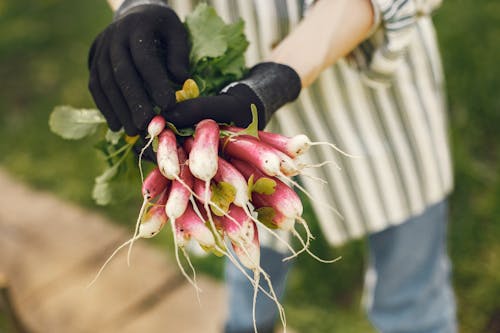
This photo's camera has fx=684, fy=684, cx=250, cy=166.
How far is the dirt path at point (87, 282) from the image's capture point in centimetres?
231

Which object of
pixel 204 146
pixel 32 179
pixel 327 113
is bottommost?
pixel 32 179

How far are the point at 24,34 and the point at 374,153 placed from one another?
312 centimetres

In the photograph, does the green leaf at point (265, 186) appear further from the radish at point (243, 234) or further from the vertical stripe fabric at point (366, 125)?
the vertical stripe fabric at point (366, 125)

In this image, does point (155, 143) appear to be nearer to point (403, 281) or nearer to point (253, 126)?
point (253, 126)

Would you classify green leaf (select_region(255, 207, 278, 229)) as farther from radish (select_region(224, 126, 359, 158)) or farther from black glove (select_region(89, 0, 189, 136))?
black glove (select_region(89, 0, 189, 136))

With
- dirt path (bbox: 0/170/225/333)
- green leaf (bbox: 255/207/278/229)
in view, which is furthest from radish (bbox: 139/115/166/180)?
dirt path (bbox: 0/170/225/333)

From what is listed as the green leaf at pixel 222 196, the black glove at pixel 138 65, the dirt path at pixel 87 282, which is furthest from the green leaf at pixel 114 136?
the dirt path at pixel 87 282

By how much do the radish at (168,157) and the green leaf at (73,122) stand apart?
31 cm

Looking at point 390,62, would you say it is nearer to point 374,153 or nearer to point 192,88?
point 374,153

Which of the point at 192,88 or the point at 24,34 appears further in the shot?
the point at 24,34

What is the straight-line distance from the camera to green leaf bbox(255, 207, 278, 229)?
3.63 ft

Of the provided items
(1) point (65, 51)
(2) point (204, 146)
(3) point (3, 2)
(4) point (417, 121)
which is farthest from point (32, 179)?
(2) point (204, 146)

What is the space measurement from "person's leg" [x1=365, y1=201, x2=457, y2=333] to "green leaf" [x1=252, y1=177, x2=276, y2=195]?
64 centimetres

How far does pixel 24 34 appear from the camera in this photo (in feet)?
13.5
